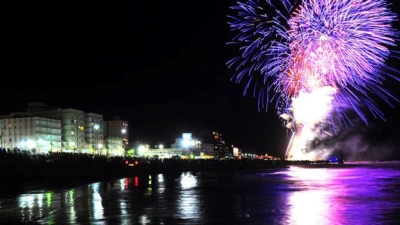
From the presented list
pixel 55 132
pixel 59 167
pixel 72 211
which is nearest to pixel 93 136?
pixel 55 132

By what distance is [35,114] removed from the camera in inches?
5640

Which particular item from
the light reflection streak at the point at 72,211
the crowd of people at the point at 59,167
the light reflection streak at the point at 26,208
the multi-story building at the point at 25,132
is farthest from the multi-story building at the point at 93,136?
the light reflection streak at the point at 72,211

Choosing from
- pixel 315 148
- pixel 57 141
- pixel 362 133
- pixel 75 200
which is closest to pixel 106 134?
pixel 57 141

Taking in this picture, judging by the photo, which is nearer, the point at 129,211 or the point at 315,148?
the point at 129,211

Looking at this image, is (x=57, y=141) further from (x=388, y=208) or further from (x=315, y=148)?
(x=388, y=208)

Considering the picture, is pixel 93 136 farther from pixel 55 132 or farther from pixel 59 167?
pixel 59 167

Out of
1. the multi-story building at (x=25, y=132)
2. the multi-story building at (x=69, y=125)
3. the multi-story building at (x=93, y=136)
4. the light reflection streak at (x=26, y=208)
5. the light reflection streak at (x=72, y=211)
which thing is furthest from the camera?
the multi-story building at (x=93, y=136)

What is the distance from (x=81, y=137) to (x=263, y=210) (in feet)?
448

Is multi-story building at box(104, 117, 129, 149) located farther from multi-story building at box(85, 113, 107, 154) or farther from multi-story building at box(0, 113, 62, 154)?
multi-story building at box(0, 113, 62, 154)

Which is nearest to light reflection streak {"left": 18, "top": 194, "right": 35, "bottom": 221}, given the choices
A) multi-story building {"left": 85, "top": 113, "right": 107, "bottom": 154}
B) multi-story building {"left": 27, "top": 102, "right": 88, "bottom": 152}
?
multi-story building {"left": 27, "top": 102, "right": 88, "bottom": 152}

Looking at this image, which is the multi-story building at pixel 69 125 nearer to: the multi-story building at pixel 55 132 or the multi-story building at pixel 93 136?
the multi-story building at pixel 55 132

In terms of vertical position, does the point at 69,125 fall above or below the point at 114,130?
below

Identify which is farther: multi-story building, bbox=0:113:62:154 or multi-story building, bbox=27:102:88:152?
multi-story building, bbox=27:102:88:152

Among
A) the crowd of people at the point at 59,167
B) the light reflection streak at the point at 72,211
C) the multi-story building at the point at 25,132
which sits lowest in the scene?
the light reflection streak at the point at 72,211
